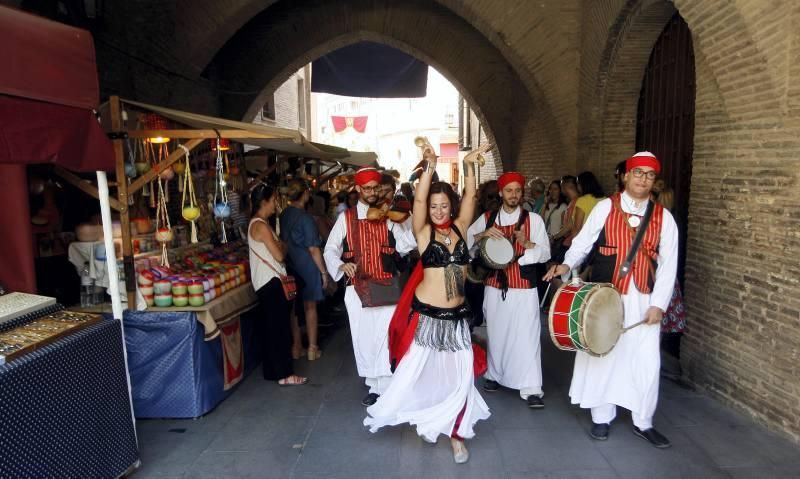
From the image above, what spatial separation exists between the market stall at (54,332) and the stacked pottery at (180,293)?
0.79 meters

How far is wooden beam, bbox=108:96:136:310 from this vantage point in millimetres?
3938

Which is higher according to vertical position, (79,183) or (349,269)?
(79,183)

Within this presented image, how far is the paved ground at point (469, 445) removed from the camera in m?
3.49

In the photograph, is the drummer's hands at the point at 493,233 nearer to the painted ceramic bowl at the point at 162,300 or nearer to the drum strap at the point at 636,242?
the drum strap at the point at 636,242

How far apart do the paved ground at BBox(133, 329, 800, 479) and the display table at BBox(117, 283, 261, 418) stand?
133mm

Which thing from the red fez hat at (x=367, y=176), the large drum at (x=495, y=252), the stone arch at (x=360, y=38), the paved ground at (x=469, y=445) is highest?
the stone arch at (x=360, y=38)

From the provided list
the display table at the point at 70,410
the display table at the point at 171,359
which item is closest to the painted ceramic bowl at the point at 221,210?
the display table at the point at 171,359

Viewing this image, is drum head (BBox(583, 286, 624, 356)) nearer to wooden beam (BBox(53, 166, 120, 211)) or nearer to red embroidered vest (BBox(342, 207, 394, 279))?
red embroidered vest (BBox(342, 207, 394, 279))

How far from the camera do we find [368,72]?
14.9 m

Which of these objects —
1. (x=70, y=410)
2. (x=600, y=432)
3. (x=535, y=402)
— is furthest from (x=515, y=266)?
(x=70, y=410)

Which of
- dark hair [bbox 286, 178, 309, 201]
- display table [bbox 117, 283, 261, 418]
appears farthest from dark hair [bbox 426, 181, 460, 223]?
dark hair [bbox 286, 178, 309, 201]

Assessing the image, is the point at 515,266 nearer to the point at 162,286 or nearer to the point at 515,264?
the point at 515,264

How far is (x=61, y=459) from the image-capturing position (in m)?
2.75

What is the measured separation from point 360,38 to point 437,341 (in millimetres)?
10345
